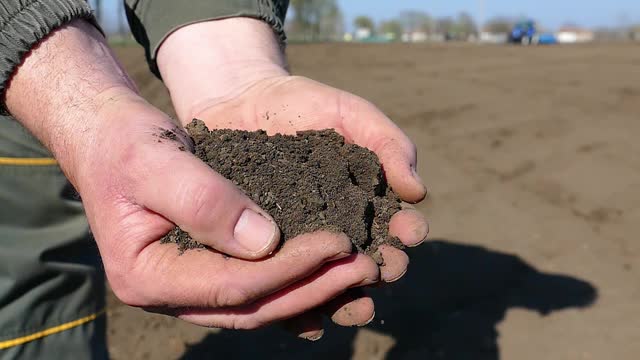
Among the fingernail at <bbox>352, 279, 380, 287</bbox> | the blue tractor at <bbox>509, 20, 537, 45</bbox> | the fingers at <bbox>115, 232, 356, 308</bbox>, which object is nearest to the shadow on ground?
the fingernail at <bbox>352, 279, 380, 287</bbox>

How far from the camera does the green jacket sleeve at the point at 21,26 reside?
4.03ft

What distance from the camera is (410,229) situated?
4.55 feet

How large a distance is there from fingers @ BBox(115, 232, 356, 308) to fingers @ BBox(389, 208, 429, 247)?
257 mm

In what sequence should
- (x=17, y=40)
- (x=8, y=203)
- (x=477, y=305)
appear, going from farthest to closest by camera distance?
(x=477, y=305) < (x=8, y=203) < (x=17, y=40)

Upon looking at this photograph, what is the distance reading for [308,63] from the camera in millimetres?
11477

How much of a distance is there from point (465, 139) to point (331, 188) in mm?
4418

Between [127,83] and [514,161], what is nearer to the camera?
[127,83]

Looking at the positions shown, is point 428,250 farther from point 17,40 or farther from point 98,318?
point 17,40

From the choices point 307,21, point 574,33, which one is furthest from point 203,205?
point 574,33

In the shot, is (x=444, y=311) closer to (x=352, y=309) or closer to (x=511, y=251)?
(x=511, y=251)

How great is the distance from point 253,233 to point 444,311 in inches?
95.9

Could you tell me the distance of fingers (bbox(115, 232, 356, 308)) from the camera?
3.74 ft

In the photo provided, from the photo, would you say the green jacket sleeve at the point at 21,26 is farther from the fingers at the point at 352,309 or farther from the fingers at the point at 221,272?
the fingers at the point at 352,309

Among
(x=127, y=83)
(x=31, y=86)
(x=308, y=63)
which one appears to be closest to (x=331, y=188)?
(x=127, y=83)
